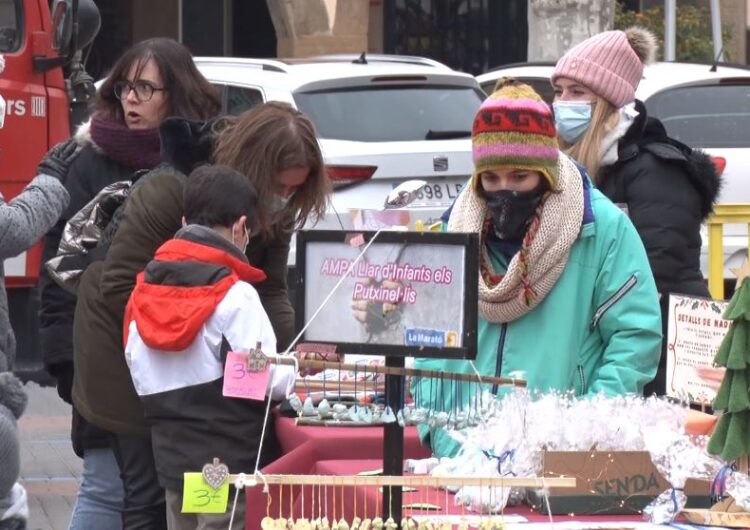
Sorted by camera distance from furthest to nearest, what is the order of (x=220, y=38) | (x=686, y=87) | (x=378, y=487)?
1. (x=220, y=38)
2. (x=686, y=87)
3. (x=378, y=487)

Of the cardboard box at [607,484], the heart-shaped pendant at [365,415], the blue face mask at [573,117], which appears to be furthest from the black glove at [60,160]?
the cardboard box at [607,484]

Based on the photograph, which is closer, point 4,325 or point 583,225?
point 583,225

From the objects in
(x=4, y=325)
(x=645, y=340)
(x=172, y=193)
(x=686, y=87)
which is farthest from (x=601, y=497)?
(x=686, y=87)

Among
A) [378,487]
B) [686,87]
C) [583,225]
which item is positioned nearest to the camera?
[378,487]

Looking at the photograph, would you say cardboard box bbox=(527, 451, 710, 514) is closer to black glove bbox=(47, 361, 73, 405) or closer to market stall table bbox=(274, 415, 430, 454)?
market stall table bbox=(274, 415, 430, 454)

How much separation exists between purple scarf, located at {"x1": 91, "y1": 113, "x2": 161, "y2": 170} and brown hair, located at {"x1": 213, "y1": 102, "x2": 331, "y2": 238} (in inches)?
24.8

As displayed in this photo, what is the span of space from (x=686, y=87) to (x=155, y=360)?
21.9 feet

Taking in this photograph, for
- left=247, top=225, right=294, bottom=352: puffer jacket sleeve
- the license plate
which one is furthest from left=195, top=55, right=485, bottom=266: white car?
left=247, top=225, right=294, bottom=352: puffer jacket sleeve

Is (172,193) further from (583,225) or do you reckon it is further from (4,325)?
(583,225)

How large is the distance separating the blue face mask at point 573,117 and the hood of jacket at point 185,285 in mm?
1537

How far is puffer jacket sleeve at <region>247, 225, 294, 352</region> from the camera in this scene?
451 cm

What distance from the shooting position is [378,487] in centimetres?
325

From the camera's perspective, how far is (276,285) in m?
4.62

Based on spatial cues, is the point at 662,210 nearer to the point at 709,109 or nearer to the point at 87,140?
the point at 87,140
